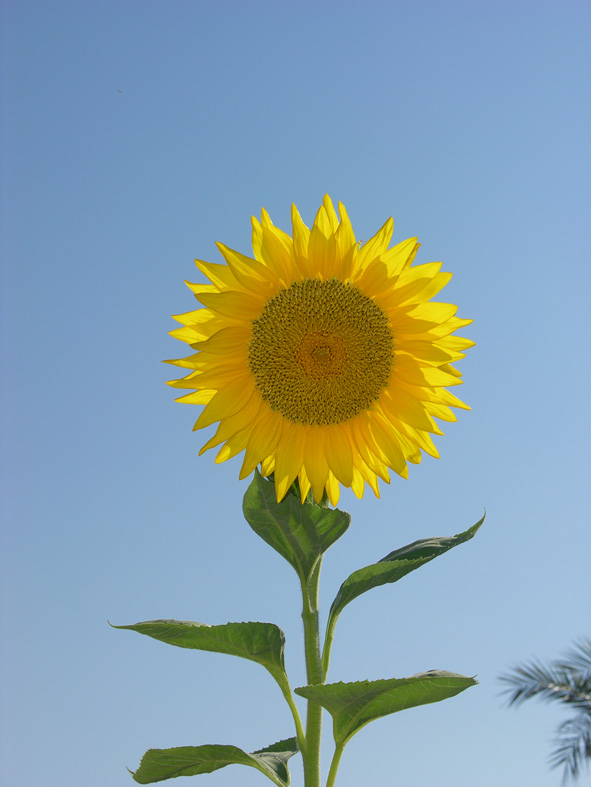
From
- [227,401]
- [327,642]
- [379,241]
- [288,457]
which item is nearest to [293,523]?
[288,457]

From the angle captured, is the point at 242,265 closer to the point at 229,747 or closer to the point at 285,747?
the point at 229,747

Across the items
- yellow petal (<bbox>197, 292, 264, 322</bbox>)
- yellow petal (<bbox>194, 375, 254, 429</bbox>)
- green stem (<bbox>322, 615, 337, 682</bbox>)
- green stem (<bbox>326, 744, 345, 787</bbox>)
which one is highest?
yellow petal (<bbox>197, 292, 264, 322</bbox>)

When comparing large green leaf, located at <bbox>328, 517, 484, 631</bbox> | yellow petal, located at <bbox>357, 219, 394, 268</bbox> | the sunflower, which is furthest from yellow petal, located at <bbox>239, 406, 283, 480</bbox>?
yellow petal, located at <bbox>357, 219, 394, 268</bbox>

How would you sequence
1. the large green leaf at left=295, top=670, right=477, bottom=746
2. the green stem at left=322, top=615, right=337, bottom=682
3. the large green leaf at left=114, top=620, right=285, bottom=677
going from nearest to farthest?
the large green leaf at left=295, top=670, right=477, bottom=746 → the large green leaf at left=114, top=620, right=285, bottom=677 → the green stem at left=322, top=615, right=337, bottom=682

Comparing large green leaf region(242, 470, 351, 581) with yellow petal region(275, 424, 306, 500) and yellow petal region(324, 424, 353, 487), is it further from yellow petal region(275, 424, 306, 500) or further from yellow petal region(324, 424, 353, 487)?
yellow petal region(324, 424, 353, 487)

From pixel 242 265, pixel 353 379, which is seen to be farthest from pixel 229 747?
pixel 242 265

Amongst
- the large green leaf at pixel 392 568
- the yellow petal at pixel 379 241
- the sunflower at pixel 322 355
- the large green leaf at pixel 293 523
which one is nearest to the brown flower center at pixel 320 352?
the sunflower at pixel 322 355
